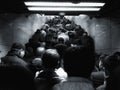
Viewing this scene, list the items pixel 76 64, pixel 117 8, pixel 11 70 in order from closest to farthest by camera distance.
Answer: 1. pixel 11 70
2. pixel 76 64
3. pixel 117 8

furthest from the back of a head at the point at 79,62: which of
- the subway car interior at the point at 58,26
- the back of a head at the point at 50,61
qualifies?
the subway car interior at the point at 58,26

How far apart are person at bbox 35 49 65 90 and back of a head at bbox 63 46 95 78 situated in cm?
47

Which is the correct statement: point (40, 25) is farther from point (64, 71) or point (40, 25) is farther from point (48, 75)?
point (48, 75)

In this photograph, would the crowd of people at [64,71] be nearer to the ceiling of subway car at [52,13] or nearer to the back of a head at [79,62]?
the back of a head at [79,62]

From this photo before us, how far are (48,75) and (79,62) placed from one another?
0.67m

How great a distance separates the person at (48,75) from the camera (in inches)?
113

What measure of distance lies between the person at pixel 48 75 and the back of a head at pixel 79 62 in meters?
0.47

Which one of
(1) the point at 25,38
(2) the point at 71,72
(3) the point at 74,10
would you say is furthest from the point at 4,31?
(2) the point at 71,72

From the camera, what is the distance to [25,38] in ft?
28.2

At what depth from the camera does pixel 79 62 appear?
8.02ft

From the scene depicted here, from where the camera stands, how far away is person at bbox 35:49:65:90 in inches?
113

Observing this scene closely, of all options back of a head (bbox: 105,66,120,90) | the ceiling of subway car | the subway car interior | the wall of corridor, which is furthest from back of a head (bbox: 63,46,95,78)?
the wall of corridor

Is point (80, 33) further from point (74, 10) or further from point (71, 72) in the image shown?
point (71, 72)

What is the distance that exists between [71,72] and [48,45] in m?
5.64
